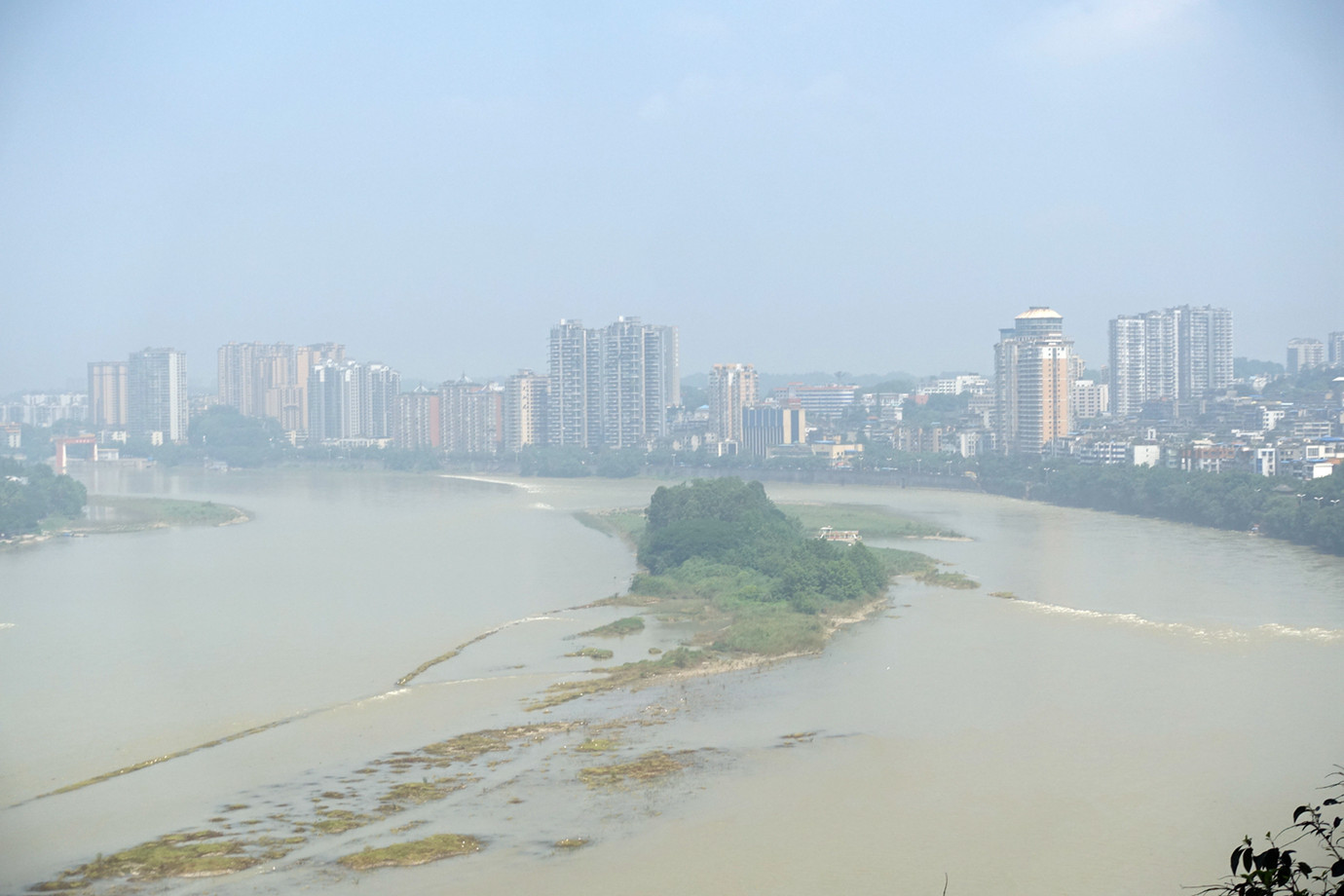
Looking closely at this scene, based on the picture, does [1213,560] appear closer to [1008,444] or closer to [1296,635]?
[1296,635]

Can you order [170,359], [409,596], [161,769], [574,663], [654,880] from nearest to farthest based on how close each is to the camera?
[654,880]
[161,769]
[574,663]
[409,596]
[170,359]

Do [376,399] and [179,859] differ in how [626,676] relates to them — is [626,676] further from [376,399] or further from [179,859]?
[376,399]

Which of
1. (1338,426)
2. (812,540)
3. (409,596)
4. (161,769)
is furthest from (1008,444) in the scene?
(161,769)

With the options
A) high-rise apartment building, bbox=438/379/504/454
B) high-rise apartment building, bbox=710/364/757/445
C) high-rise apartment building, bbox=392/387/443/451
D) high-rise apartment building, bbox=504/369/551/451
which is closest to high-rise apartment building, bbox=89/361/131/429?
high-rise apartment building, bbox=392/387/443/451

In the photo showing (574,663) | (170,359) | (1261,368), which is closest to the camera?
(574,663)

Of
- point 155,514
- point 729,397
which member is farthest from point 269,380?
point 155,514
